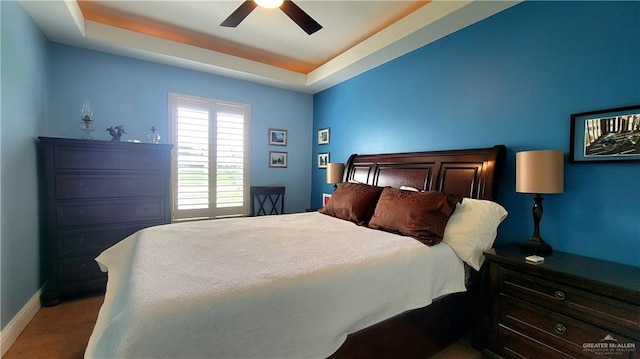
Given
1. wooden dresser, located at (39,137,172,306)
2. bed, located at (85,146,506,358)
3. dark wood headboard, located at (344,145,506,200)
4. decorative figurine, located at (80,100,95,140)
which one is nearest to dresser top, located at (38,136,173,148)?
wooden dresser, located at (39,137,172,306)

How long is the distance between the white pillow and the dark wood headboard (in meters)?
0.23

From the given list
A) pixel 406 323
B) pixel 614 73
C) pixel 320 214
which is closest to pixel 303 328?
pixel 406 323

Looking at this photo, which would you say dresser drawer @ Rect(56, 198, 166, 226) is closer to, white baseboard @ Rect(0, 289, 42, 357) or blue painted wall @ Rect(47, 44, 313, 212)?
white baseboard @ Rect(0, 289, 42, 357)

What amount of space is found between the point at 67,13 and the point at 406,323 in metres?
3.62

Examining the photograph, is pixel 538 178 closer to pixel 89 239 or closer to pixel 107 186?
pixel 107 186

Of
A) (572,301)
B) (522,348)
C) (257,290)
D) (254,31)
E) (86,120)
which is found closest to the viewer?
(257,290)

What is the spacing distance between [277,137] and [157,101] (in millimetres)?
1715

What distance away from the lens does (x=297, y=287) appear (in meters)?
1.22

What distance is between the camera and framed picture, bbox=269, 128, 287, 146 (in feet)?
14.2

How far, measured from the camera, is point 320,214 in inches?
117

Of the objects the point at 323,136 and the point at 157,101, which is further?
the point at 323,136

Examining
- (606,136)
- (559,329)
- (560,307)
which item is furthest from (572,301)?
(606,136)

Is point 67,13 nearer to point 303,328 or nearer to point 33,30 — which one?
point 33,30

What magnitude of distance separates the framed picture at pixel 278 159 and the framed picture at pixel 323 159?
57 cm
